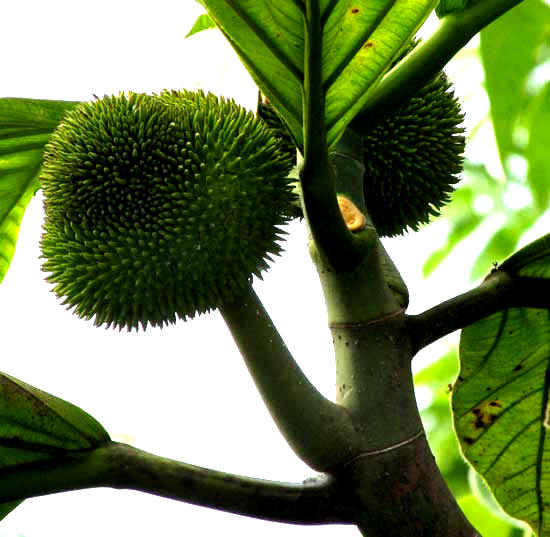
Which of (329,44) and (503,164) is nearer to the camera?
(329,44)

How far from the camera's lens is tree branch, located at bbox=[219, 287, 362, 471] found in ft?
2.83

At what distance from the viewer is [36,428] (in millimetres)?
875

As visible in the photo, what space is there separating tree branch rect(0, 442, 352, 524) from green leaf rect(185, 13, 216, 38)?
0.60 meters

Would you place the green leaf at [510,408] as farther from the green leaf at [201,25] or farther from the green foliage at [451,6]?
the green leaf at [201,25]

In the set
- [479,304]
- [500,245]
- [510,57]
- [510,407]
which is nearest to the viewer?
[479,304]

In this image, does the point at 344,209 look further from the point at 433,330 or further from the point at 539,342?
the point at 539,342

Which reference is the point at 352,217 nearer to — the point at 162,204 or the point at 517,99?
the point at 162,204

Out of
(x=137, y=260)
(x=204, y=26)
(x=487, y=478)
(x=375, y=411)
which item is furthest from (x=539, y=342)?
(x=204, y=26)

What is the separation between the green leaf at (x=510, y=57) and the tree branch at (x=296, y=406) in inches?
31.4

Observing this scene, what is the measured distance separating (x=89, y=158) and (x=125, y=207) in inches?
2.4

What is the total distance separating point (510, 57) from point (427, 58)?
28.4 inches

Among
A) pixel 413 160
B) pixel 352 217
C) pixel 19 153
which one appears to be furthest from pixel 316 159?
pixel 19 153

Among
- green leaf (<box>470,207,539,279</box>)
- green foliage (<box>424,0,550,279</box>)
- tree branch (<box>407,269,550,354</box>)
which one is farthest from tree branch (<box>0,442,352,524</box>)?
green leaf (<box>470,207,539,279</box>)

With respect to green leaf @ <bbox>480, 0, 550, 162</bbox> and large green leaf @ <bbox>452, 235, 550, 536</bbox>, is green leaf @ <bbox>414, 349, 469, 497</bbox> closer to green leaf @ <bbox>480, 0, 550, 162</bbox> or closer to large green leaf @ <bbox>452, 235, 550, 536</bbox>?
green leaf @ <bbox>480, 0, 550, 162</bbox>
